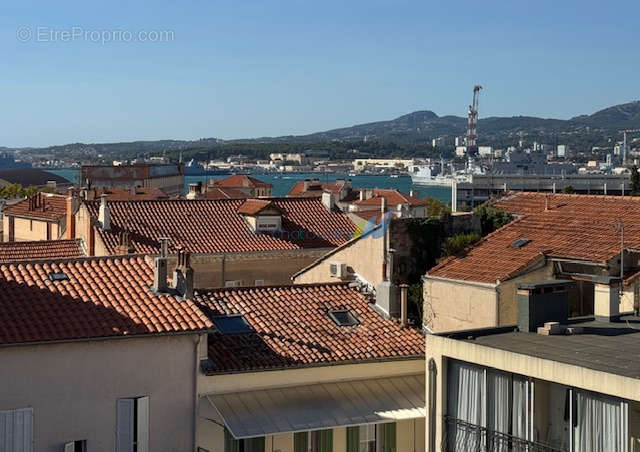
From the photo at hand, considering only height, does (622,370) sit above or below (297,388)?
above

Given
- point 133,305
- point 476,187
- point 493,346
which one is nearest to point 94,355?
point 133,305

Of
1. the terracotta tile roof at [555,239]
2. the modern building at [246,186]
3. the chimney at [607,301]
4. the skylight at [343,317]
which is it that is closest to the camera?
the chimney at [607,301]

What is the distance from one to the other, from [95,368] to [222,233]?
1786cm

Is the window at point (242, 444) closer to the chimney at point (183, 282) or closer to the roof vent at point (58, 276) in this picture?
the chimney at point (183, 282)

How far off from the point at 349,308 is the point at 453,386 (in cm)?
494

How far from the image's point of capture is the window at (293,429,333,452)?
15234mm

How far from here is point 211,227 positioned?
106 ft

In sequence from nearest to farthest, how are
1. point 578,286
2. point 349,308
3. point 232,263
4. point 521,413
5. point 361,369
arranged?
point 521,413
point 361,369
point 349,308
point 578,286
point 232,263

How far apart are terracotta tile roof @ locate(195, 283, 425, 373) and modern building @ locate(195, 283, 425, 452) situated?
2 cm

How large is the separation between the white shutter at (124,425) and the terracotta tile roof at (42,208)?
87.9 ft

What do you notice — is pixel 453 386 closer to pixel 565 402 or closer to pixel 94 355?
pixel 565 402

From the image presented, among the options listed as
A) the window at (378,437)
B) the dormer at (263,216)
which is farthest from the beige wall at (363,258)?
the dormer at (263,216)

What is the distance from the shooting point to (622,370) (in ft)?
38.8

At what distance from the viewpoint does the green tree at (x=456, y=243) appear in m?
22.1
